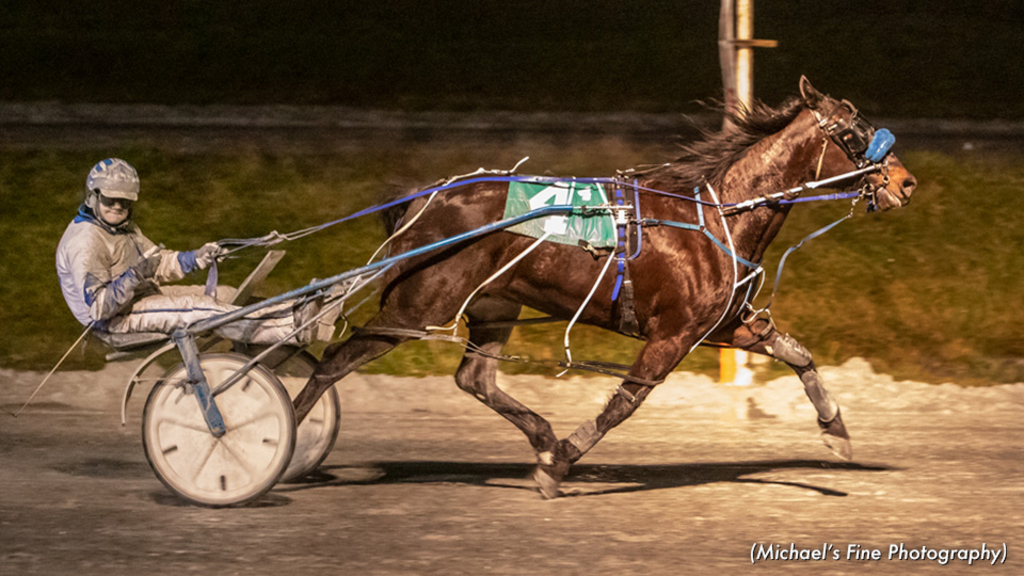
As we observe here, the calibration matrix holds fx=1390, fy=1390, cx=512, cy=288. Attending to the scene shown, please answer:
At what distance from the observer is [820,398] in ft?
25.0

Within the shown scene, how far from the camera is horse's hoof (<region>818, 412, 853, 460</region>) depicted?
7.63 meters

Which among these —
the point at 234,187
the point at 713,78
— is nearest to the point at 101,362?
the point at 234,187

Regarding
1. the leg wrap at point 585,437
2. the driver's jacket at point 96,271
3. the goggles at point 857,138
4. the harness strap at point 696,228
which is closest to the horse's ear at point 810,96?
the goggles at point 857,138

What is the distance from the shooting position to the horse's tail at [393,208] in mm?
7602

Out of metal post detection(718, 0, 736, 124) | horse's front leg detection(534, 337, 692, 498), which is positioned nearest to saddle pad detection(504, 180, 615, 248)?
horse's front leg detection(534, 337, 692, 498)

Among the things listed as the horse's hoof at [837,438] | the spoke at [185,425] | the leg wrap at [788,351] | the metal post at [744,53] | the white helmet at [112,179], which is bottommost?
the horse's hoof at [837,438]

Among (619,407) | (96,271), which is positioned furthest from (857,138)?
(96,271)

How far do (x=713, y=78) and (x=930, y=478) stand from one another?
9.65 meters

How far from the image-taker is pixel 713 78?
1653cm

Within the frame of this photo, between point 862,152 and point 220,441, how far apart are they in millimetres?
3588

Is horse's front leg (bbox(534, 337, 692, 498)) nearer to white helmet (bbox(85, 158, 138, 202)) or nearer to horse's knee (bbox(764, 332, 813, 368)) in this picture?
horse's knee (bbox(764, 332, 813, 368))

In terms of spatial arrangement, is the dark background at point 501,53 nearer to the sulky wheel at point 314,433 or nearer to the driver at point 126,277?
the sulky wheel at point 314,433

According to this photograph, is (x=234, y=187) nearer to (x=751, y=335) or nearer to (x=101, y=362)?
(x=101, y=362)

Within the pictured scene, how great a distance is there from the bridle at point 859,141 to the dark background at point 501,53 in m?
8.55
